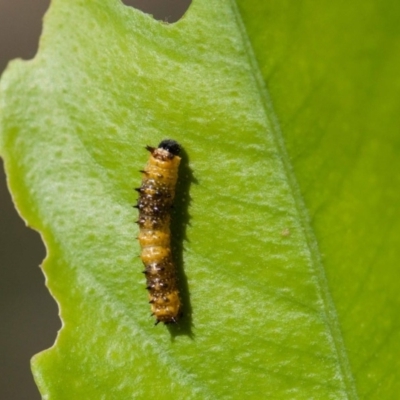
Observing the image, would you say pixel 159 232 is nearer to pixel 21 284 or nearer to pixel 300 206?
pixel 300 206

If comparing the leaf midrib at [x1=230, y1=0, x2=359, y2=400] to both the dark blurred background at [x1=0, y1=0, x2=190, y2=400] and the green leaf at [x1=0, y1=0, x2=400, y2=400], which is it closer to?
the green leaf at [x1=0, y1=0, x2=400, y2=400]

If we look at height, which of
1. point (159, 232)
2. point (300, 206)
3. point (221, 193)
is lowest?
point (159, 232)

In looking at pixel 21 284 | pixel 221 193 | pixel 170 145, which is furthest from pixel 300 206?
pixel 21 284

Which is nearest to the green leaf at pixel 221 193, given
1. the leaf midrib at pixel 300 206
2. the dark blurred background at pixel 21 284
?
the leaf midrib at pixel 300 206

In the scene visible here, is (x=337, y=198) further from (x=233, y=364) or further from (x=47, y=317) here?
(x=47, y=317)

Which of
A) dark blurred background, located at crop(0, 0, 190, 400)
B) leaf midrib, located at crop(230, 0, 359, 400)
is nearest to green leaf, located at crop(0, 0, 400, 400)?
leaf midrib, located at crop(230, 0, 359, 400)

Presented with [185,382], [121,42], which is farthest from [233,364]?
[121,42]
